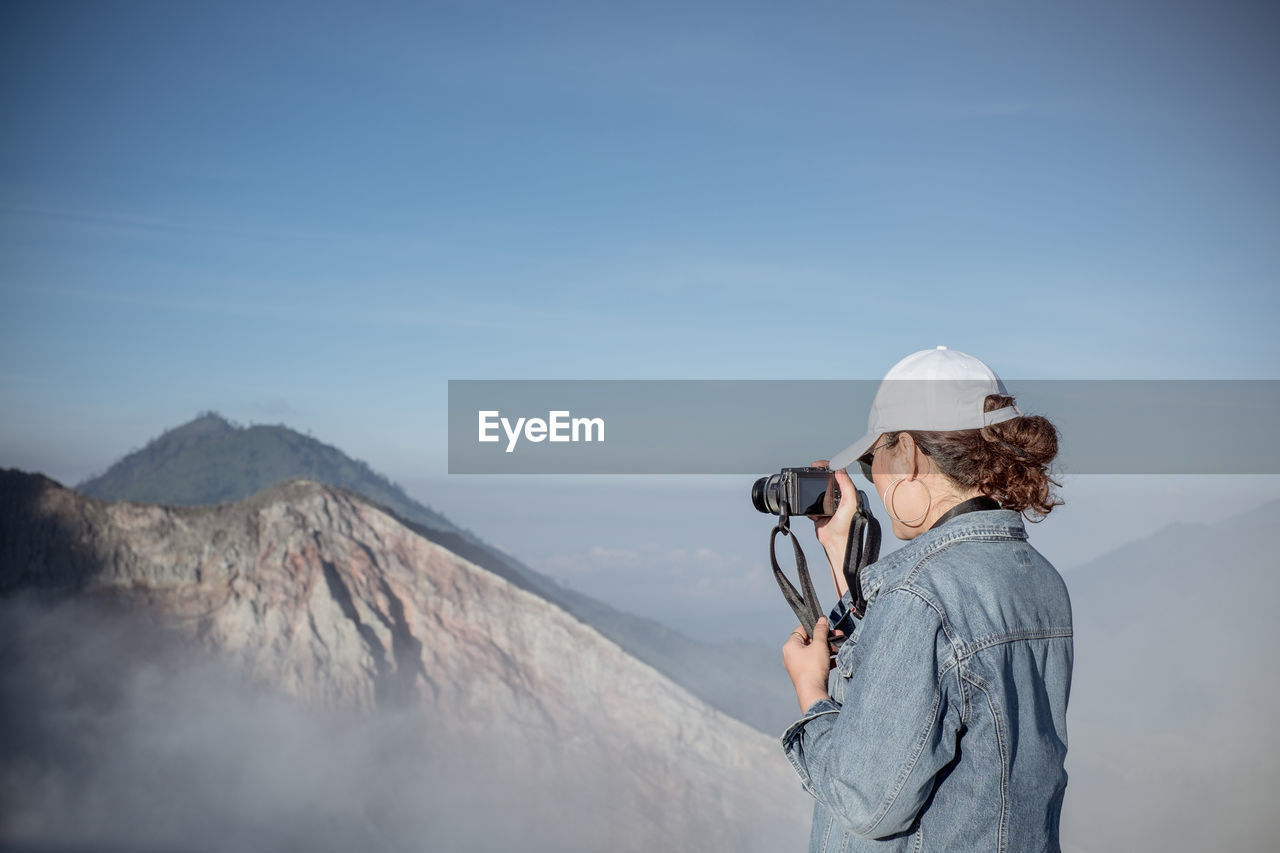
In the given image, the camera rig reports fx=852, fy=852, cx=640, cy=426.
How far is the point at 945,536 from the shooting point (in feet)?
5.68

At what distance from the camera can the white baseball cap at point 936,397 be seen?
1.77 meters

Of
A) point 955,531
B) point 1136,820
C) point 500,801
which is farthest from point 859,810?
point 1136,820

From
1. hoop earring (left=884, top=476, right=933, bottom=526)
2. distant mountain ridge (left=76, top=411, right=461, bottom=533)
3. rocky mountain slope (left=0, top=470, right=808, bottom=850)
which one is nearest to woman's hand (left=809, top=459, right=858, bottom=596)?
hoop earring (left=884, top=476, right=933, bottom=526)

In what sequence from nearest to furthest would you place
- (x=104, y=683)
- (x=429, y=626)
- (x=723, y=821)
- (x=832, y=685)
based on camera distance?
1. (x=832, y=685)
2. (x=104, y=683)
3. (x=723, y=821)
4. (x=429, y=626)

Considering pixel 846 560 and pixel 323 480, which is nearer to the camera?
pixel 846 560

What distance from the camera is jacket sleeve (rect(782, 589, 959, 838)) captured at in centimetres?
156

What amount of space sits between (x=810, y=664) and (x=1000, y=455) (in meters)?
0.61

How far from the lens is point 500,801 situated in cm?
1270

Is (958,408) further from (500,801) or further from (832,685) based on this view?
(500,801)

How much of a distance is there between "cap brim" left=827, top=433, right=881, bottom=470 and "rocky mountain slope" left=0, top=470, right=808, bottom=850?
1220 cm

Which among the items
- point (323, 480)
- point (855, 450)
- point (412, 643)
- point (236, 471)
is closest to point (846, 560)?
point (855, 450)

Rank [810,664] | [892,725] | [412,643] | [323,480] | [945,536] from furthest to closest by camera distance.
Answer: [323,480] → [412,643] → [810,664] → [945,536] → [892,725]

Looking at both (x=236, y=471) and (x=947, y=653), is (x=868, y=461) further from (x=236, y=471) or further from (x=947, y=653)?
(x=236, y=471)

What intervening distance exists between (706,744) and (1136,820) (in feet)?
37.9
